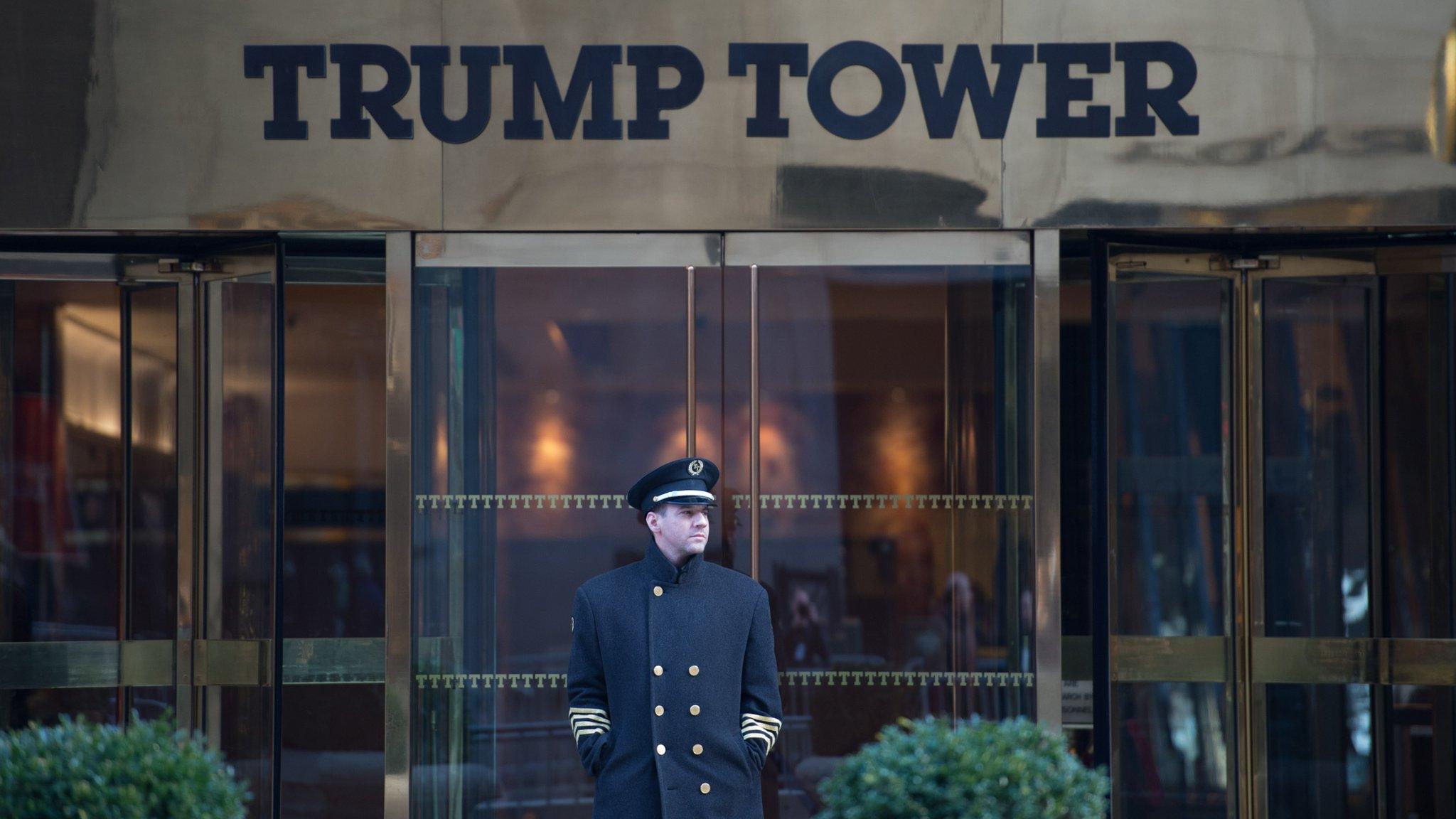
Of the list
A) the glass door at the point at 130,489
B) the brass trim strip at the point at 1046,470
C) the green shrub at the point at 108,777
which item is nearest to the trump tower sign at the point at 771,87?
the brass trim strip at the point at 1046,470

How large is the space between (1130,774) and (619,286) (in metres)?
3.35

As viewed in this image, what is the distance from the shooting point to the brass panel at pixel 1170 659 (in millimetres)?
7891

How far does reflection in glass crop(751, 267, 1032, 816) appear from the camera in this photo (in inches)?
303

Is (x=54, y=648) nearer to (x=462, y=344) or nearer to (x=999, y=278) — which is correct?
(x=462, y=344)

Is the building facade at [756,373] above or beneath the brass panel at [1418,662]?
above

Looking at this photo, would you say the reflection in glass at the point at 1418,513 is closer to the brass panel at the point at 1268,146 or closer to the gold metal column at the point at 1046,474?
the brass panel at the point at 1268,146

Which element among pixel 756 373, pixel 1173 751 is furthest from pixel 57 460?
pixel 1173 751

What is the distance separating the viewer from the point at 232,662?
7.95 m

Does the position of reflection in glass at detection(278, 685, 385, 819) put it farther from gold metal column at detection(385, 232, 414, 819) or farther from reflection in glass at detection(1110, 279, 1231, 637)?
reflection in glass at detection(1110, 279, 1231, 637)

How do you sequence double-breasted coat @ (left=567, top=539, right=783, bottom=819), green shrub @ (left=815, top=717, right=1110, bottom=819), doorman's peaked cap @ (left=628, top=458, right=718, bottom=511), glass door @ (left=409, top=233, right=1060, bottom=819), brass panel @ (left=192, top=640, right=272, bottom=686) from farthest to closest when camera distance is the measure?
brass panel @ (left=192, top=640, right=272, bottom=686) → glass door @ (left=409, top=233, right=1060, bottom=819) → doorman's peaked cap @ (left=628, top=458, right=718, bottom=511) → double-breasted coat @ (left=567, top=539, right=783, bottom=819) → green shrub @ (left=815, top=717, right=1110, bottom=819)

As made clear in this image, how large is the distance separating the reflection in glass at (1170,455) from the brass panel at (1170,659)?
0.05 meters

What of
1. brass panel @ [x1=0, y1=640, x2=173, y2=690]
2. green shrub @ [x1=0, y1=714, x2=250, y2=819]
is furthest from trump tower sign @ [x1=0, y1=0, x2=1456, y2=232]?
green shrub @ [x1=0, y1=714, x2=250, y2=819]

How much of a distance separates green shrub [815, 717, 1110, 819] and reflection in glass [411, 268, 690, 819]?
2965mm

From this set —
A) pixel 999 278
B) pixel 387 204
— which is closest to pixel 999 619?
pixel 999 278
